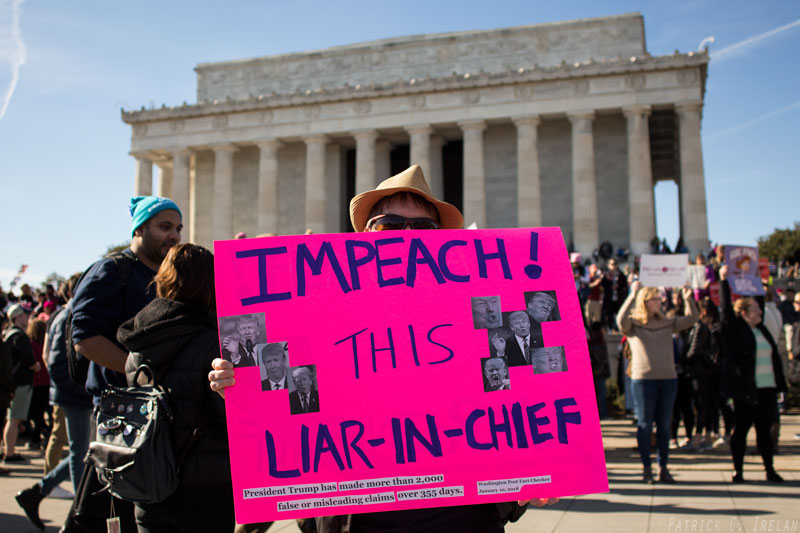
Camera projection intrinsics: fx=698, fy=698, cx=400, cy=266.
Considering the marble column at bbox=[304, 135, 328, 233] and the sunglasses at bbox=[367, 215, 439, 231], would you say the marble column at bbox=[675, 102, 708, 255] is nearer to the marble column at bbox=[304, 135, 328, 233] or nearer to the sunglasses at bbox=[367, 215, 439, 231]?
the marble column at bbox=[304, 135, 328, 233]

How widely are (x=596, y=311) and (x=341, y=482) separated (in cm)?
1082

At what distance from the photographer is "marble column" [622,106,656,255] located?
35719 millimetres

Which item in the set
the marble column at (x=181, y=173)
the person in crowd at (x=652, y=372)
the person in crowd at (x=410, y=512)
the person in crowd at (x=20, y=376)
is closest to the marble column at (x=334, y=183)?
the marble column at (x=181, y=173)

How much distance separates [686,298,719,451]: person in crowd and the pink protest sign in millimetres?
9191

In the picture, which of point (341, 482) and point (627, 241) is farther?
point (627, 241)

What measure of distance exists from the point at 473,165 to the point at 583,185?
6138 millimetres

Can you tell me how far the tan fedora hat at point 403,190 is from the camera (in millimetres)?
3021

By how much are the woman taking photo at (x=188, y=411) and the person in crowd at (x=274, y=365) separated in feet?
2.76

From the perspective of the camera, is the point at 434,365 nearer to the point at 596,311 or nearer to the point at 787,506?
the point at 787,506

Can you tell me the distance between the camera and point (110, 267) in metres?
4.40

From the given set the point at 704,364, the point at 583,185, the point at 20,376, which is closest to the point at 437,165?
the point at 583,185

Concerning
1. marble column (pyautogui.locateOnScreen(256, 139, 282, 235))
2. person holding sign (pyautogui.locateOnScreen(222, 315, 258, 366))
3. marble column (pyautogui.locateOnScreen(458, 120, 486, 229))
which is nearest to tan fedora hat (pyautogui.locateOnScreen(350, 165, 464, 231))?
person holding sign (pyautogui.locateOnScreen(222, 315, 258, 366))

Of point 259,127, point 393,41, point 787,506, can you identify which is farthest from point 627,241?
point 787,506

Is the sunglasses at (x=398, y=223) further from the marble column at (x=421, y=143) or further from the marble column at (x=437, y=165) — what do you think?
the marble column at (x=437, y=165)
